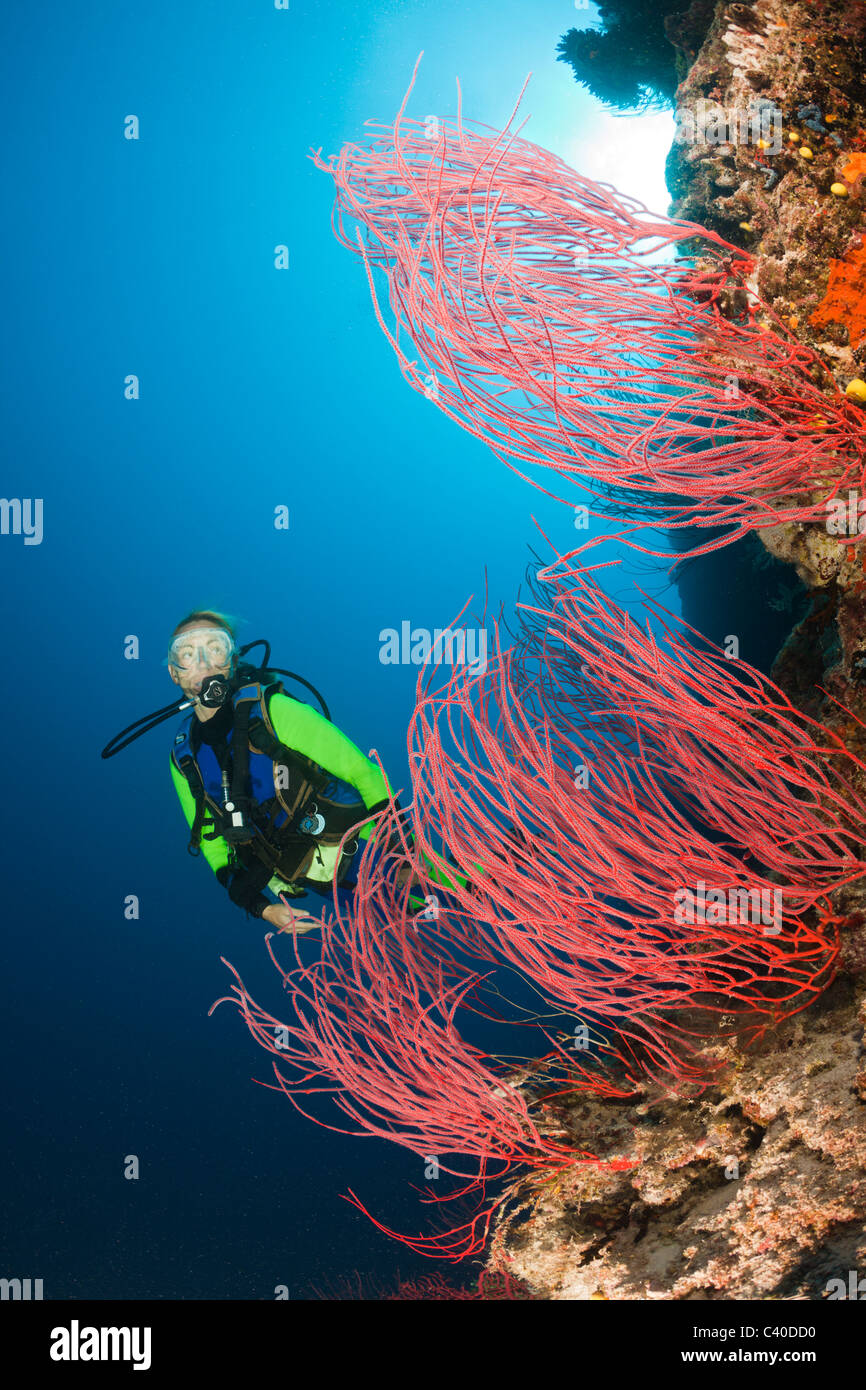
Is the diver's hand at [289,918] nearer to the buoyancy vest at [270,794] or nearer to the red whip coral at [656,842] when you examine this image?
the buoyancy vest at [270,794]

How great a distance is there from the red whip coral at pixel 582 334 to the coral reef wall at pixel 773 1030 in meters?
0.16

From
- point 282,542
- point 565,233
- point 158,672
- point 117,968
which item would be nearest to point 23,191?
point 282,542

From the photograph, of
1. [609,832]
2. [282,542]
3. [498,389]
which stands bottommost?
[609,832]

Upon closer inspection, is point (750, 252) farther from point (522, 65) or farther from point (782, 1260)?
point (522, 65)

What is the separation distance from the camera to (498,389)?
2.22 m

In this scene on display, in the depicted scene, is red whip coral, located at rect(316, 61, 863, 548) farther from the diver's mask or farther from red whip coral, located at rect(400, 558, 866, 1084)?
the diver's mask

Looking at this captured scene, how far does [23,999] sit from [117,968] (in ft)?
8.41

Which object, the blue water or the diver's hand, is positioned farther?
the blue water

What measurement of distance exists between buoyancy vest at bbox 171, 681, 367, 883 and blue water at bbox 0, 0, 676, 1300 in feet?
28.8

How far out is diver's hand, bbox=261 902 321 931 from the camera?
2912mm

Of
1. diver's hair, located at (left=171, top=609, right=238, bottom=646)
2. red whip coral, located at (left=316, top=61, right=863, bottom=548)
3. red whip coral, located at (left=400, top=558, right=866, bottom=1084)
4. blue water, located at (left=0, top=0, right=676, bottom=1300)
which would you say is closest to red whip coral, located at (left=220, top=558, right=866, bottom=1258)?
red whip coral, located at (left=400, top=558, right=866, bottom=1084)

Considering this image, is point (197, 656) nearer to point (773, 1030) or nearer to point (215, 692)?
point (215, 692)

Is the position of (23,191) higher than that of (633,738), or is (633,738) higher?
(23,191)

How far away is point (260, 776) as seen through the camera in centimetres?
310
